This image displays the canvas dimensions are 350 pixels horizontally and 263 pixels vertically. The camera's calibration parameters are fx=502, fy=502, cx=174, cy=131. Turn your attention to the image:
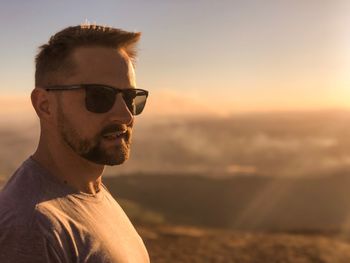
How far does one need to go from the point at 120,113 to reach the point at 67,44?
1.52 ft

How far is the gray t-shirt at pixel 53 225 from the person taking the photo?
7.06 ft

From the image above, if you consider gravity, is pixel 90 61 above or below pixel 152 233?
above

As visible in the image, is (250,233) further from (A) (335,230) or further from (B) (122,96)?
(B) (122,96)

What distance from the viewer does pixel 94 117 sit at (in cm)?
265

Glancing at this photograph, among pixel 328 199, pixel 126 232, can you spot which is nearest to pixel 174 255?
pixel 126 232

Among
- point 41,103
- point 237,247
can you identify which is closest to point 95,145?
point 41,103

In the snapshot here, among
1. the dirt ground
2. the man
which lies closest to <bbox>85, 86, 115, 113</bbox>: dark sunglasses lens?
the man

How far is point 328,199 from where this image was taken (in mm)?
63156

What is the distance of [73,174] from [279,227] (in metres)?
14.5

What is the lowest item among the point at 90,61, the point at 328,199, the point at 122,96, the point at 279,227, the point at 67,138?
the point at 328,199

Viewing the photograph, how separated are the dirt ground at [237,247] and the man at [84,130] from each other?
27.6 ft

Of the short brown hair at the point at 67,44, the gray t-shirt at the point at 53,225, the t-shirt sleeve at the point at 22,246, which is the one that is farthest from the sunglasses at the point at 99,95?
the t-shirt sleeve at the point at 22,246

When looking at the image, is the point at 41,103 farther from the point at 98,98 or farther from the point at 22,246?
the point at 22,246

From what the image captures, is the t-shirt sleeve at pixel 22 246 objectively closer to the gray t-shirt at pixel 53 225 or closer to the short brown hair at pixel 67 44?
the gray t-shirt at pixel 53 225
